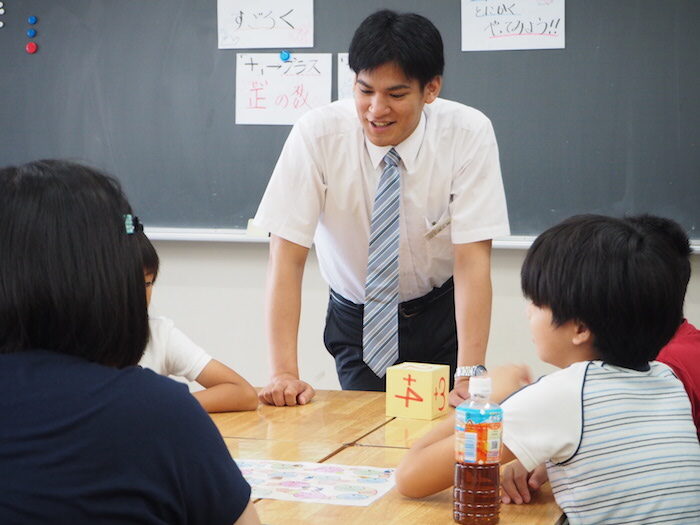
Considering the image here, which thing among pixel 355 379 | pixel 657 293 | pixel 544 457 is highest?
pixel 657 293

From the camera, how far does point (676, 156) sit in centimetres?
339

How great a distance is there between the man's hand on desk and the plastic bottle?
0.87m

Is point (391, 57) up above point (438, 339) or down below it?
above

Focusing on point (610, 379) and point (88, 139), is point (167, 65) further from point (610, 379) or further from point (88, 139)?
point (610, 379)

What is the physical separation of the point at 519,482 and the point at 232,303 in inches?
97.7

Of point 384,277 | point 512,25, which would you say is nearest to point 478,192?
point 384,277

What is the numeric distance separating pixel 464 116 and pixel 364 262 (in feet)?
1.62

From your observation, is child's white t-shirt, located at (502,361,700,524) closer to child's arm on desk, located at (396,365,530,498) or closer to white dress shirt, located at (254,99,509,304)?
child's arm on desk, located at (396,365,530,498)

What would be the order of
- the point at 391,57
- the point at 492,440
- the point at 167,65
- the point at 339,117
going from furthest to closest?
1. the point at 167,65
2. the point at 339,117
3. the point at 391,57
4. the point at 492,440

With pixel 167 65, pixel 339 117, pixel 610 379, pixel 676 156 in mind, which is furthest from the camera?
pixel 167 65

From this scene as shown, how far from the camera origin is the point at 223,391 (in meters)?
2.24

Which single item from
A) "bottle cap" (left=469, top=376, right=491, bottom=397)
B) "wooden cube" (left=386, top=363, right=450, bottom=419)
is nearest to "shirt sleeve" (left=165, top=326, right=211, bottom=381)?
"wooden cube" (left=386, top=363, right=450, bottom=419)

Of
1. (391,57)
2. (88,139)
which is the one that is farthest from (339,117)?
(88,139)

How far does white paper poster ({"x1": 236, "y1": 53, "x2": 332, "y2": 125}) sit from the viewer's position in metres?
3.68
